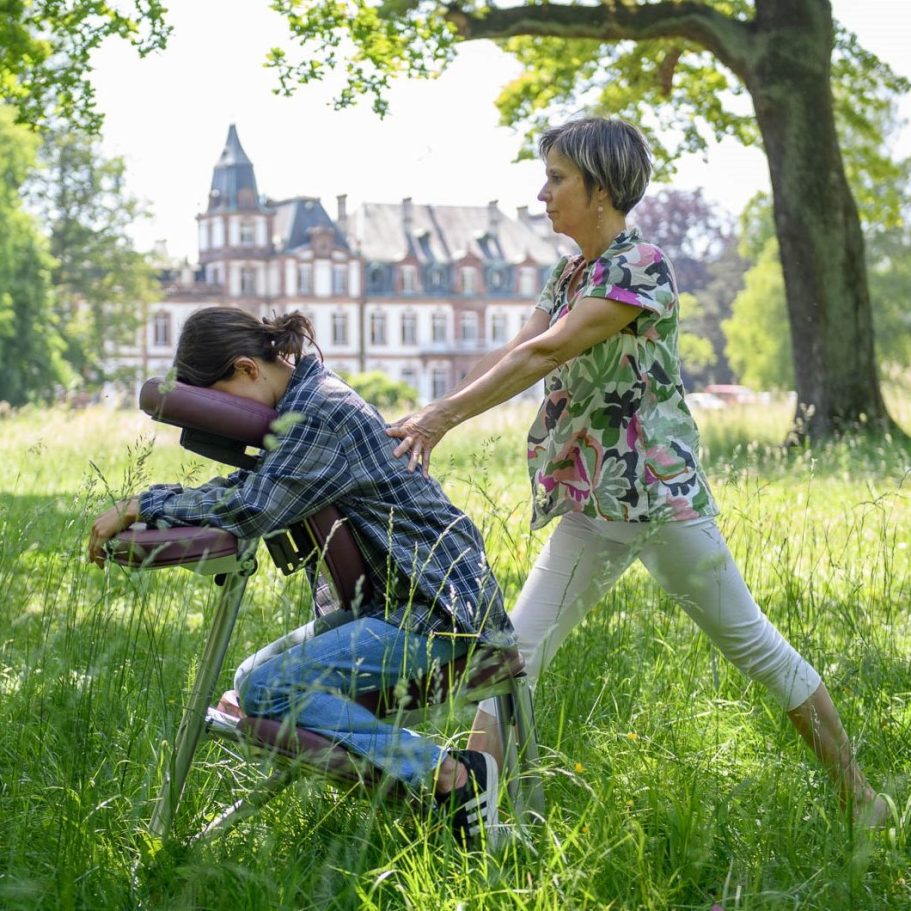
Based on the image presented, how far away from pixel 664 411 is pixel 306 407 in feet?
3.22

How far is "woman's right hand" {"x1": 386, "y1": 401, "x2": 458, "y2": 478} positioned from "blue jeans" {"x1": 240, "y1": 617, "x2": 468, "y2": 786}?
0.38 metres

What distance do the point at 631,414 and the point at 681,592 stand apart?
0.47 meters

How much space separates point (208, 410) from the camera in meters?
A: 2.92

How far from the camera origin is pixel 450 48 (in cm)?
1463

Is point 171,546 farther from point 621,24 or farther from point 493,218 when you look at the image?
point 493,218

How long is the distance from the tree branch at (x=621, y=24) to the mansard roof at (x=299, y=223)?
67.7m

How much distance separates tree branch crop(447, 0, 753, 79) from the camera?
50.6 feet

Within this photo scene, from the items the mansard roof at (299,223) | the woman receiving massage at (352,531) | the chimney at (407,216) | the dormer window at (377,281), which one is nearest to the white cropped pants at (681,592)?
the woman receiving massage at (352,531)

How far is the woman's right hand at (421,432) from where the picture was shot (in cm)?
317

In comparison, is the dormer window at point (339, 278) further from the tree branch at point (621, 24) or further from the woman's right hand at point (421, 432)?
the woman's right hand at point (421, 432)

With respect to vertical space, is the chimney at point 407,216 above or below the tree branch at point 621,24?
above

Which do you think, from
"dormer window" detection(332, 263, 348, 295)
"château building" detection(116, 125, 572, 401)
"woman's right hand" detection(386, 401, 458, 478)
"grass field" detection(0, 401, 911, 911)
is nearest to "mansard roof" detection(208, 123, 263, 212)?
"château building" detection(116, 125, 572, 401)

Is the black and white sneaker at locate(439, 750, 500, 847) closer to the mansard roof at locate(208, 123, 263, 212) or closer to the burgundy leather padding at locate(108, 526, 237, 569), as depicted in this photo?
the burgundy leather padding at locate(108, 526, 237, 569)

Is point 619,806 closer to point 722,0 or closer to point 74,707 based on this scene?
point 74,707
